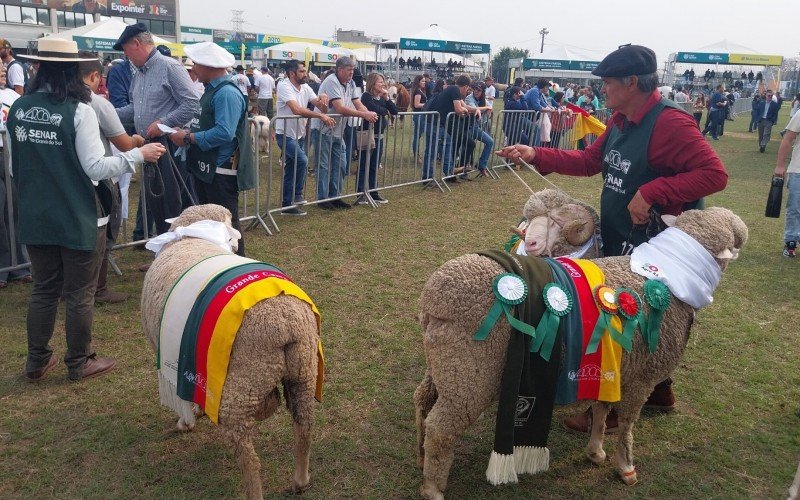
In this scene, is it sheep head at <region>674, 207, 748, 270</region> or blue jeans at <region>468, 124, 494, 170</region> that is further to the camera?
blue jeans at <region>468, 124, 494, 170</region>

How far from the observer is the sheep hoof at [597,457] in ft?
10.4

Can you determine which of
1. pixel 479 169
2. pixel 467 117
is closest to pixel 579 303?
pixel 467 117

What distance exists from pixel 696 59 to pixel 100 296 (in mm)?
39242

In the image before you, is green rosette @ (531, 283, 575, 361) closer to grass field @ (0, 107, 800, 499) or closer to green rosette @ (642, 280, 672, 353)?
green rosette @ (642, 280, 672, 353)

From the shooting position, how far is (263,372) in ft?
8.12

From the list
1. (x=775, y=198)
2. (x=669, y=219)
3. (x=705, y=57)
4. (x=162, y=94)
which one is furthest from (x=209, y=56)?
(x=705, y=57)

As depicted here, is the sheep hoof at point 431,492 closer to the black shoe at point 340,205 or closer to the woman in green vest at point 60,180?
the woman in green vest at point 60,180

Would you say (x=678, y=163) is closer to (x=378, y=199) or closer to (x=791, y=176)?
(x=791, y=176)

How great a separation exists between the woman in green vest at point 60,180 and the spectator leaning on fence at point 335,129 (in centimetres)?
461

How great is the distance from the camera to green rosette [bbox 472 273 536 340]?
2.46m

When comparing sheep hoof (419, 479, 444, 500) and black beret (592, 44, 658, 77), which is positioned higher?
black beret (592, 44, 658, 77)

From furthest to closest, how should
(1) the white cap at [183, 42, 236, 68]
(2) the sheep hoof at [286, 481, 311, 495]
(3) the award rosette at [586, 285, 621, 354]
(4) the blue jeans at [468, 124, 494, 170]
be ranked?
(4) the blue jeans at [468, 124, 494, 170] < (1) the white cap at [183, 42, 236, 68] < (2) the sheep hoof at [286, 481, 311, 495] < (3) the award rosette at [586, 285, 621, 354]

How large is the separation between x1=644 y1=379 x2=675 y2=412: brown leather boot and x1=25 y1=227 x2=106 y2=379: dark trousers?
3744 millimetres

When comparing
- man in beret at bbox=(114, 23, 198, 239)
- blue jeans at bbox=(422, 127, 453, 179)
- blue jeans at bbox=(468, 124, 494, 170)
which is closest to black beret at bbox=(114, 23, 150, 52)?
man in beret at bbox=(114, 23, 198, 239)
